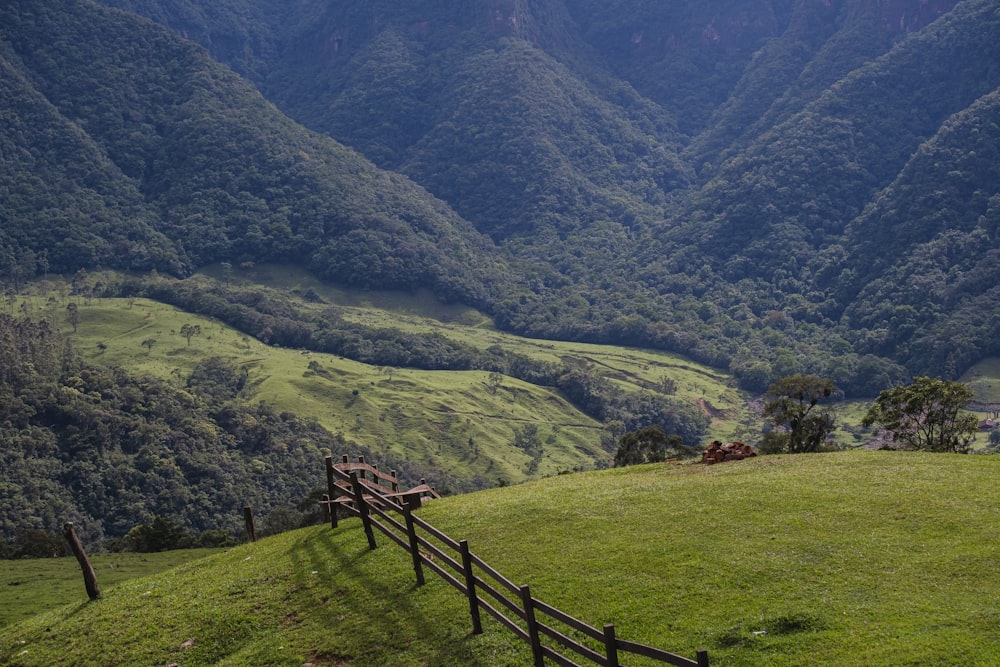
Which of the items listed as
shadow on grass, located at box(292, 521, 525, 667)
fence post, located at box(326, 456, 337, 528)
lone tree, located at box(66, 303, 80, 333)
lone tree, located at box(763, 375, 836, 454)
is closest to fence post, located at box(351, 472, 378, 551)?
shadow on grass, located at box(292, 521, 525, 667)

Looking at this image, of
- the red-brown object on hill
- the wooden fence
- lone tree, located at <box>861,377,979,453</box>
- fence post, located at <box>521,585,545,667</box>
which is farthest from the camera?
lone tree, located at <box>861,377,979,453</box>

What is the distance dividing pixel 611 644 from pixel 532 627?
2.54m

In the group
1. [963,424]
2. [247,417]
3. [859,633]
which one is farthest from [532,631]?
[247,417]

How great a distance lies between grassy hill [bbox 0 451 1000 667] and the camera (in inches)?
744

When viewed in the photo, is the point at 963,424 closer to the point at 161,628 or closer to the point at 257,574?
the point at 257,574

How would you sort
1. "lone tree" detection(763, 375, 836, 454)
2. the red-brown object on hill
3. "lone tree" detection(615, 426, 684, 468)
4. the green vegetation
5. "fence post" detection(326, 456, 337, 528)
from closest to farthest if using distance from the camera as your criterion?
1. "fence post" detection(326, 456, 337, 528)
2. the red-brown object on hill
3. the green vegetation
4. "lone tree" detection(763, 375, 836, 454)
5. "lone tree" detection(615, 426, 684, 468)

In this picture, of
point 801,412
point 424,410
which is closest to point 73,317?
point 424,410

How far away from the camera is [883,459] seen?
33.4 m

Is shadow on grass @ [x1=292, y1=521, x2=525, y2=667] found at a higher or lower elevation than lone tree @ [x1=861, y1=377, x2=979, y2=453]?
lower

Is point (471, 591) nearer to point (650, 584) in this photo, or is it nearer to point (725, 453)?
point (650, 584)

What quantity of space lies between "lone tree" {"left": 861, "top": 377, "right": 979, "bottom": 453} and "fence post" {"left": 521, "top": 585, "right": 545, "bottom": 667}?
3583 cm

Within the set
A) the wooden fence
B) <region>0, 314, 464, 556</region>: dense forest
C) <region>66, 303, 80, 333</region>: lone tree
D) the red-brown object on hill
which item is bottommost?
Answer: <region>0, 314, 464, 556</region>: dense forest

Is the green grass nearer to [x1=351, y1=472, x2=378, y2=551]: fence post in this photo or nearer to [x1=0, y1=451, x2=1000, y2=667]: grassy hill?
[x1=0, y1=451, x2=1000, y2=667]: grassy hill

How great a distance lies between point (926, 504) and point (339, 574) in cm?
1668
